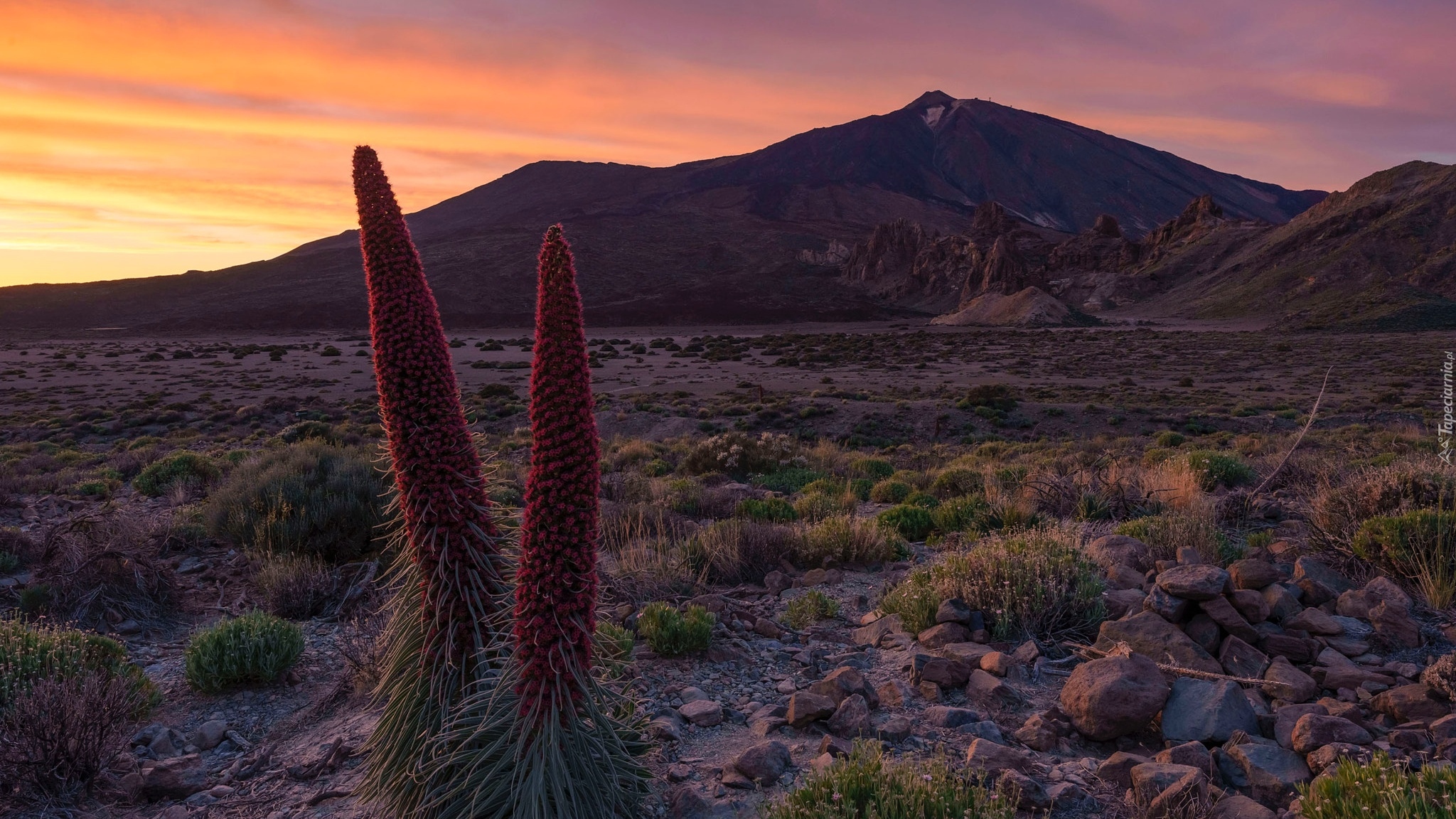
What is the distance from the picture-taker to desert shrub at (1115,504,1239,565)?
599 centimetres

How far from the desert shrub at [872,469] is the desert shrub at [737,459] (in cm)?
109

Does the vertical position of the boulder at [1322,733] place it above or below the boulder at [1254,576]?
below

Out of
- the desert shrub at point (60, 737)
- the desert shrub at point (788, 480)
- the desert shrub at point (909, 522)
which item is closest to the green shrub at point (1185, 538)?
the desert shrub at point (909, 522)

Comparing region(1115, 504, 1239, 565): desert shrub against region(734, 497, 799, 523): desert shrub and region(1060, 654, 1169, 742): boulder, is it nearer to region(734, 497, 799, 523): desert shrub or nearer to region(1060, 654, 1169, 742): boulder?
region(1060, 654, 1169, 742): boulder

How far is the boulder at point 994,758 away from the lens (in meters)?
3.51

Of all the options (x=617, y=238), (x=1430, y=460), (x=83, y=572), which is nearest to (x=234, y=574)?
(x=83, y=572)

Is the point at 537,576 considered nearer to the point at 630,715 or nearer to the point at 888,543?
the point at 630,715

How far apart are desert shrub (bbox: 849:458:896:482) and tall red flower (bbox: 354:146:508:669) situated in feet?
34.3

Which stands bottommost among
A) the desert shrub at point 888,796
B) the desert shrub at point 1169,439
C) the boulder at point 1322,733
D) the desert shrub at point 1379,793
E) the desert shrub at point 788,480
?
the desert shrub at point 1169,439

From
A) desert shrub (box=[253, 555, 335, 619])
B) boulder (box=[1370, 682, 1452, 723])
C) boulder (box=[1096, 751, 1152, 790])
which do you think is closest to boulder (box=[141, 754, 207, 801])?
desert shrub (box=[253, 555, 335, 619])

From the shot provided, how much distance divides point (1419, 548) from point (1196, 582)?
1865 millimetres

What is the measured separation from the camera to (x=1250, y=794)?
3.26 m

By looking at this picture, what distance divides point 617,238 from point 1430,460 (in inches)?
5208

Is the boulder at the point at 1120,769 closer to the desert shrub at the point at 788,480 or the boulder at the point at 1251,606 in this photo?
the boulder at the point at 1251,606
